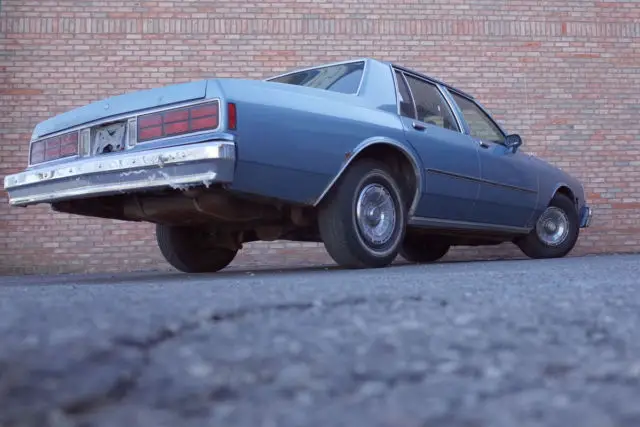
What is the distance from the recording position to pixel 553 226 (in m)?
5.94

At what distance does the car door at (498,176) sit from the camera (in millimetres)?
4828

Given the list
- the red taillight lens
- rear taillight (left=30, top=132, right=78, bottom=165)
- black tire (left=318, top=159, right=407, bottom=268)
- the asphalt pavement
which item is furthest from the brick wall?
the asphalt pavement

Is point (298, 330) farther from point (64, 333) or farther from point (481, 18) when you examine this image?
point (481, 18)

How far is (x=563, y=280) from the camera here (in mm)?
2346

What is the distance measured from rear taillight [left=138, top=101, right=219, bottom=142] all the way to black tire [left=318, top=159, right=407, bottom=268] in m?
0.86

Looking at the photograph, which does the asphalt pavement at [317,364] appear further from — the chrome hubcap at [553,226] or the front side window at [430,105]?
the chrome hubcap at [553,226]

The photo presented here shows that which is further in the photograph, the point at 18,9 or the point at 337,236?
the point at 18,9

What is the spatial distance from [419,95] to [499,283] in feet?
8.67

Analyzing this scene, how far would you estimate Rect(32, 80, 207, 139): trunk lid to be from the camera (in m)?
3.27

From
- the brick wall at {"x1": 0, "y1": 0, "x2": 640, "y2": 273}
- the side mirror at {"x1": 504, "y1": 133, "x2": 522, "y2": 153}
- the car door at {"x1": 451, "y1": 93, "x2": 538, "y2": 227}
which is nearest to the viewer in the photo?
the car door at {"x1": 451, "y1": 93, "x2": 538, "y2": 227}

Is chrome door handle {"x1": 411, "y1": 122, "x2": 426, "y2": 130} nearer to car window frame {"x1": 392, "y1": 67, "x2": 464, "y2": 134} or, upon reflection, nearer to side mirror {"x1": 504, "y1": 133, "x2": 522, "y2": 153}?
car window frame {"x1": 392, "y1": 67, "x2": 464, "y2": 134}

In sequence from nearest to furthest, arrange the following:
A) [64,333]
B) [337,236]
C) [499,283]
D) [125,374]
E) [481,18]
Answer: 1. [125,374]
2. [64,333]
3. [499,283]
4. [337,236]
5. [481,18]

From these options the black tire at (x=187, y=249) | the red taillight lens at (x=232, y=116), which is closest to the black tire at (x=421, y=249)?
the black tire at (x=187, y=249)

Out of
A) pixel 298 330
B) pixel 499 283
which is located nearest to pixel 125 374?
pixel 298 330
